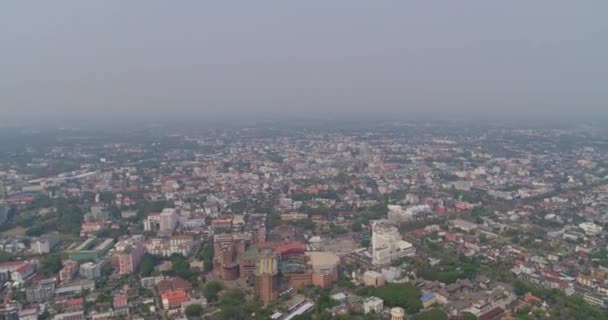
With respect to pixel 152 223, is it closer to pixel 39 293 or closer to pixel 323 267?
pixel 39 293

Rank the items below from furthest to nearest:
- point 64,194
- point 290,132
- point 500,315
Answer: point 290,132 → point 64,194 → point 500,315

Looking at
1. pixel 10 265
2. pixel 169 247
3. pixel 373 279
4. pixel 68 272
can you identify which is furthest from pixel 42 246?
pixel 373 279

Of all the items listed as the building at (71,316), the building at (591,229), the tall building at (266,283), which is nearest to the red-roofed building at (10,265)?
the building at (71,316)

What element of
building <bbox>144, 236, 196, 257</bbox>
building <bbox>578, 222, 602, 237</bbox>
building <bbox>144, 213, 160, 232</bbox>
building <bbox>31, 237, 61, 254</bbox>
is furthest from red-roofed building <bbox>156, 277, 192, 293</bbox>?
building <bbox>578, 222, 602, 237</bbox>

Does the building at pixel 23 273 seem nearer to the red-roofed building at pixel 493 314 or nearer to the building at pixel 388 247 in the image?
the building at pixel 388 247

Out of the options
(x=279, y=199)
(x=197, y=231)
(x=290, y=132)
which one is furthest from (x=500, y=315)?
(x=290, y=132)

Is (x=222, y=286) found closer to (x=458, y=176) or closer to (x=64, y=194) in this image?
(x=64, y=194)
